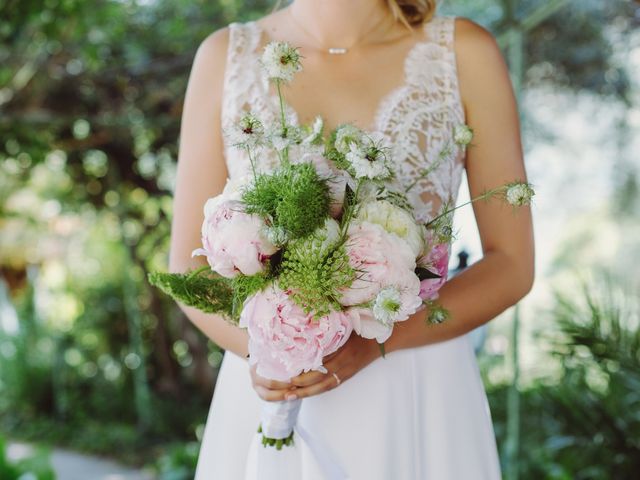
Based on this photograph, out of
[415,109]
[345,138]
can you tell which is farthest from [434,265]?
[415,109]

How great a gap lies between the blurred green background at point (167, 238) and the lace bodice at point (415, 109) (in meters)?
0.34

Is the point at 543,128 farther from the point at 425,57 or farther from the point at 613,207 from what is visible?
the point at 425,57

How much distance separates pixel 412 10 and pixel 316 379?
0.97 m

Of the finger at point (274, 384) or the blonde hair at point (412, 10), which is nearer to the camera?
the finger at point (274, 384)

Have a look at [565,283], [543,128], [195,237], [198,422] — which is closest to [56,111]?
[198,422]

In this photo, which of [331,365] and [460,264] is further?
[460,264]

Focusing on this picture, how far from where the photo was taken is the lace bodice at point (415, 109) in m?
1.76

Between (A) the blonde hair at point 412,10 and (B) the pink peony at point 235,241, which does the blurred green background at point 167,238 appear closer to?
(A) the blonde hair at point 412,10

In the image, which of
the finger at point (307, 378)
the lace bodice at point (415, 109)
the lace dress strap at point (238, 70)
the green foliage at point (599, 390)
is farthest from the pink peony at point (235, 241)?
the green foliage at point (599, 390)

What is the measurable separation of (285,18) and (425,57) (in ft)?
1.26

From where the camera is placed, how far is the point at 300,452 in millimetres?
1597

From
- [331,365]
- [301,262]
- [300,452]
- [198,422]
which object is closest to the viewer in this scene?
[301,262]

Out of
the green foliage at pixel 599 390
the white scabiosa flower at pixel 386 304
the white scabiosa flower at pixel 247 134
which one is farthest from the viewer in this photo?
the green foliage at pixel 599 390

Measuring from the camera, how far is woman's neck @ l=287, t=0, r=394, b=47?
190cm
